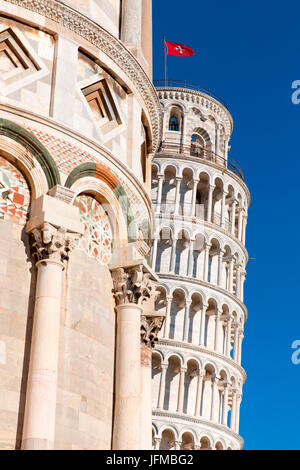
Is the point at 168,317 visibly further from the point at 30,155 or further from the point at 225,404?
the point at 30,155

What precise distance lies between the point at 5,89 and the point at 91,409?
19.5 feet

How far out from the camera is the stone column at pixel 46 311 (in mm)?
13398

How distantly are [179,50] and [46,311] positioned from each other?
4473 cm

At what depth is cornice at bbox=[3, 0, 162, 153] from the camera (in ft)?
55.4

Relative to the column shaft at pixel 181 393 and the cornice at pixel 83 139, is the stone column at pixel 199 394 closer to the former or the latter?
the column shaft at pixel 181 393

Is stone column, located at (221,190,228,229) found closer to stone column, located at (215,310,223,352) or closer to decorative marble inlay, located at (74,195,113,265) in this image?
stone column, located at (215,310,223,352)

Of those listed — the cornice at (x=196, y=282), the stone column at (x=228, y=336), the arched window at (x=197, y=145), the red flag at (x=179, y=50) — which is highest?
the red flag at (x=179, y=50)

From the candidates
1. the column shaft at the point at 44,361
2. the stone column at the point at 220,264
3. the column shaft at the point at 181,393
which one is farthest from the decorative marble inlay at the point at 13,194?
the stone column at the point at 220,264

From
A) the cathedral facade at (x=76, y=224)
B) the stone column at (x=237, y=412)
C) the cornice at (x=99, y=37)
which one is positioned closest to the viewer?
→ the cathedral facade at (x=76, y=224)

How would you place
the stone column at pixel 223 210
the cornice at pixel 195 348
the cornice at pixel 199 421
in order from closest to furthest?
the cornice at pixel 199 421 → the cornice at pixel 195 348 → the stone column at pixel 223 210

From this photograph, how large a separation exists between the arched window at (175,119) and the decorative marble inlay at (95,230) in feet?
160

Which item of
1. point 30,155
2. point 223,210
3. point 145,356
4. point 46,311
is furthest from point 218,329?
point 46,311

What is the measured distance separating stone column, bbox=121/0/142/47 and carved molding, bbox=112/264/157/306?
5.43 meters

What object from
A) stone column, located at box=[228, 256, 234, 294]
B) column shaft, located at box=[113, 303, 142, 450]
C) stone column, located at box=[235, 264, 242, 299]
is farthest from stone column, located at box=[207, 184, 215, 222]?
column shaft, located at box=[113, 303, 142, 450]
